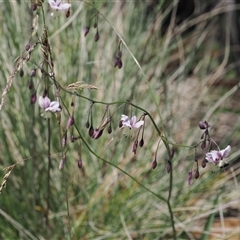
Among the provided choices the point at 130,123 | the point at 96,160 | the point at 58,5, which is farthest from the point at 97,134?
the point at 96,160

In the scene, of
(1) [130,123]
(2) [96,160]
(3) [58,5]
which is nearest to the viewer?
(1) [130,123]

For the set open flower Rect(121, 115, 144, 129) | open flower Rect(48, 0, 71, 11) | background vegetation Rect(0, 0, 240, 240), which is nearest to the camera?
open flower Rect(121, 115, 144, 129)

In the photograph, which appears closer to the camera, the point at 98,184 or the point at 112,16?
the point at 98,184

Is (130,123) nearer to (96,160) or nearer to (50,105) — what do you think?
(50,105)

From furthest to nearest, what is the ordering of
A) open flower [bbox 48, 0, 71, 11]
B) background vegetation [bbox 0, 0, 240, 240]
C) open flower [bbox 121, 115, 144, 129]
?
background vegetation [bbox 0, 0, 240, 240] → open flower [bbox 48, 0, 71, 11] → open flower [bbox 121, 115, 144, 129]

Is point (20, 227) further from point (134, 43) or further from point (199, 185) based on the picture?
point (134, 43)

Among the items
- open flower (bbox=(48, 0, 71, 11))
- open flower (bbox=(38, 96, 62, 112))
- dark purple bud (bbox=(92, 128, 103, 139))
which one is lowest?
dark purple bud (bbox=(92, 128, 103, 139))

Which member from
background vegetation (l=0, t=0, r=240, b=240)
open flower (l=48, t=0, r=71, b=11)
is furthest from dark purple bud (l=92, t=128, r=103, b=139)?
background vegetation (l=0, t=0, r=240, b=240)

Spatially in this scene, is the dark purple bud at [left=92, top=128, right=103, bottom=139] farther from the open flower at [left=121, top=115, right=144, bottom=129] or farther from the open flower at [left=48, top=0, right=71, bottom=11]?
A: the open flower at [left=48, top=0, right=71, bottom=11]

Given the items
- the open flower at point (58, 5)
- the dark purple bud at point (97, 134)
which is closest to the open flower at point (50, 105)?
the dark purple bud at point (97, 134)

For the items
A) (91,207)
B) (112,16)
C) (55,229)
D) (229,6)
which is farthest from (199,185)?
(229,6)

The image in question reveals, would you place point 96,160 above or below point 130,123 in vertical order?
above
